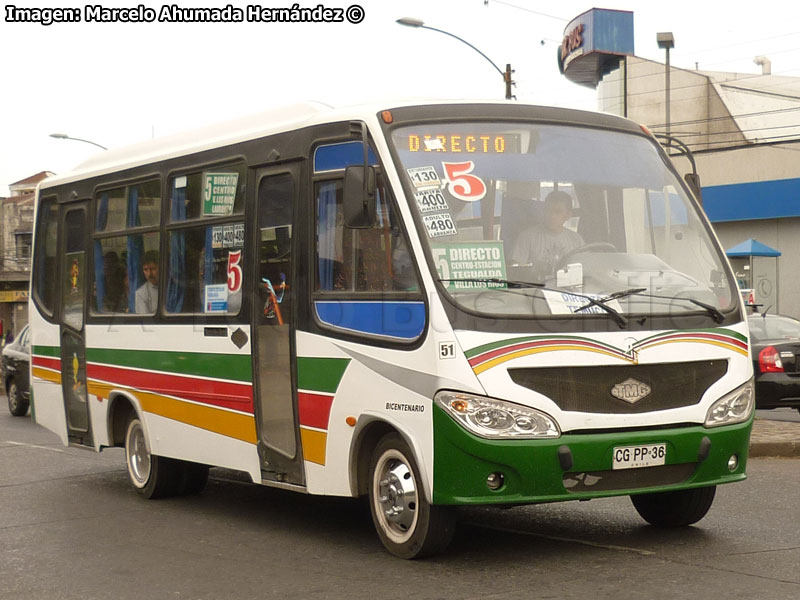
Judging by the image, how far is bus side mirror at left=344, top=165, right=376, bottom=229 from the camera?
290 inches

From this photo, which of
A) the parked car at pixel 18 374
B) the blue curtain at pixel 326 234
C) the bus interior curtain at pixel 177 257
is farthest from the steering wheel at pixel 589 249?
the parked car at pixel 18 374

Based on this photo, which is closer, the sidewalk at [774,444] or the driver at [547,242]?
the driver at [547,242]

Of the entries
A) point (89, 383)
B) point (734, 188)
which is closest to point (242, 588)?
point (89, 383)

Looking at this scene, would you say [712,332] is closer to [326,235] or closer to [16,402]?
[326,235]

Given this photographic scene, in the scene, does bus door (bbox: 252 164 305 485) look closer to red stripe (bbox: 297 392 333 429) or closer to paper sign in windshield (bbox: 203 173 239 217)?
red stripe (bbox: 297 392 333 429)

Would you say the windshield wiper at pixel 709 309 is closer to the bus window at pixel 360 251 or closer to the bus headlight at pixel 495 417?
the bus headlight at pixel 495 417

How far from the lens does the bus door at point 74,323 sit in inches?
464

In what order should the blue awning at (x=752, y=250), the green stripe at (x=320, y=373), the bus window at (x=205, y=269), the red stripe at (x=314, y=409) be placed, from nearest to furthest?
the green stripe at (x=320, y=373), the red stripe at (x=314, y=409), the bus window at (x=205, y=269), the blue awning at (x=752, y=250)

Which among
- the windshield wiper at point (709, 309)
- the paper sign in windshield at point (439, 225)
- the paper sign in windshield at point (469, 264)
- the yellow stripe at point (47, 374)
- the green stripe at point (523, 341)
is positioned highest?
the paper sign in windshield at point (439, 225)

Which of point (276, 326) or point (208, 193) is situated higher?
point (208, 193)

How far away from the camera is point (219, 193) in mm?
9562

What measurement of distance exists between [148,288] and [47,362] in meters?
2.50

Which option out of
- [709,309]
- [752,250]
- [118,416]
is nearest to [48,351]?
[118,416]

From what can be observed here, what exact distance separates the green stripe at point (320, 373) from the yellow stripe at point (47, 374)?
4.74 metres
